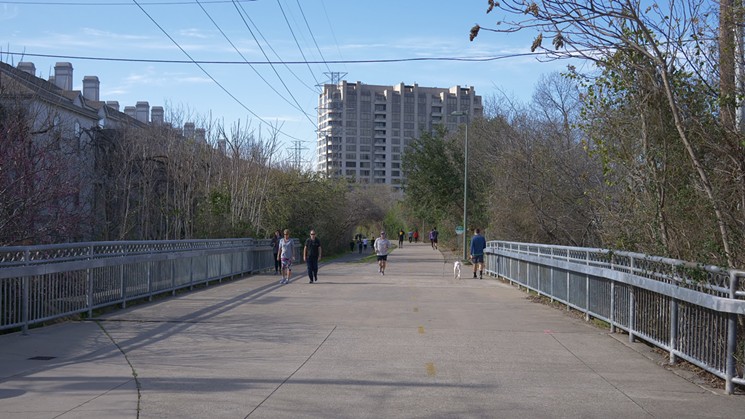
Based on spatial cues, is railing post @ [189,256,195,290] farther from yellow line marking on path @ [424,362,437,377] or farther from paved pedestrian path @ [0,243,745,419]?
yellow line marking on path @ [424,362,437,377]

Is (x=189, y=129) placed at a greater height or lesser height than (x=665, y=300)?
greater

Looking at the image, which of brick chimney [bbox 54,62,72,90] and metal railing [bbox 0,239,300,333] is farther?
brick chimney [bbox 54,62,72,90]

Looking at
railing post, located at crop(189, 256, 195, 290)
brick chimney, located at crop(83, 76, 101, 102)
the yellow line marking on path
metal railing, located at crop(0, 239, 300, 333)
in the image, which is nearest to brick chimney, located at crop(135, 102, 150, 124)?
brick chimney, located at crop(83, 76, 101, 102)

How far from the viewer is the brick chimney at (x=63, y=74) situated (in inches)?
2004

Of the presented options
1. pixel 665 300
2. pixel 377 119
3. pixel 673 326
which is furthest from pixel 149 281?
pixel 377 119

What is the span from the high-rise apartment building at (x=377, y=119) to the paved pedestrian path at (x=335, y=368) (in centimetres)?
13428

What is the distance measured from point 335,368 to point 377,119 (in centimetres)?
14448

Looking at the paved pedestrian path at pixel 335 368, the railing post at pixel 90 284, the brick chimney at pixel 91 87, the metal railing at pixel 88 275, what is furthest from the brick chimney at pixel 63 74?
the railing post at pixel 90 284

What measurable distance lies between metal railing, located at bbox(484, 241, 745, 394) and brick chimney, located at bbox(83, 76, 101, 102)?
152ft

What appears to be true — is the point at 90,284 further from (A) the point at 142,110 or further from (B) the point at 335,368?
(A) the point at 142,110

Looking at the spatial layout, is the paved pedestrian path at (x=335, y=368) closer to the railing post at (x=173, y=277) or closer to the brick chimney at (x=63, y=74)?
the railing post at (x=173, y=277)

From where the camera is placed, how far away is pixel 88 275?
14180mm

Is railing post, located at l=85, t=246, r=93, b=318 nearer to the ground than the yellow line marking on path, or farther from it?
farther from it

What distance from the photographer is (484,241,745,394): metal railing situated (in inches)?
326
